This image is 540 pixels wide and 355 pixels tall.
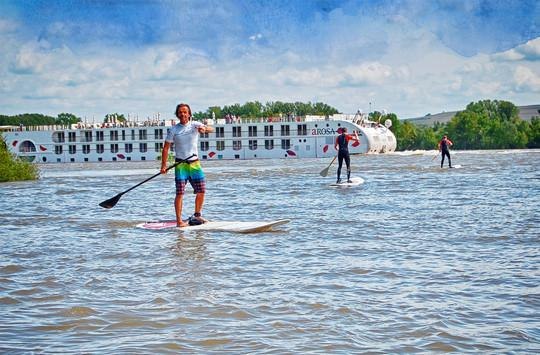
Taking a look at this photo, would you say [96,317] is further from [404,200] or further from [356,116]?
[356,116]

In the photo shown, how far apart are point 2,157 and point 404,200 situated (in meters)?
24.3

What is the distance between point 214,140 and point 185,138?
9638 cm

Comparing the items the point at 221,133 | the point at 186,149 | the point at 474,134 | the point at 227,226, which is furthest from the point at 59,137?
the point at 227,226

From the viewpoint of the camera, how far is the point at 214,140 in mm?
109938

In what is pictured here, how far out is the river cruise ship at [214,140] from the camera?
10469cm

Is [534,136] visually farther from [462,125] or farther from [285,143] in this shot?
[285,143]

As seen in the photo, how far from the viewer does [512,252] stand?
10570mm

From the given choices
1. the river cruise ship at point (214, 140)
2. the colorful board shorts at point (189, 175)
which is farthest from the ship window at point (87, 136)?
the colorful board shorts at point (189, 175)

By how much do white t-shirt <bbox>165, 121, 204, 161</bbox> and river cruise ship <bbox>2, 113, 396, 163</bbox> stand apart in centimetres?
8791

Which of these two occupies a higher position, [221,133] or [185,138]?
[221,133]

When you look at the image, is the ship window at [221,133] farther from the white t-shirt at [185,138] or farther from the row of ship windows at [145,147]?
the white t-shirt at [185,138]

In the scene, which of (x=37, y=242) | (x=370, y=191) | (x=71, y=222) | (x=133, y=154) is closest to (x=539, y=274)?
(x=37, y=242)

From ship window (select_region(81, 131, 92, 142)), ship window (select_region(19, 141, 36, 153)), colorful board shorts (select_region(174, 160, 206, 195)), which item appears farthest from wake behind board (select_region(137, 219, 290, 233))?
ship window (select_region(19, 141, 36, 153))

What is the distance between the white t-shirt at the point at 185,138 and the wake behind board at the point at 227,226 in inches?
45.2
